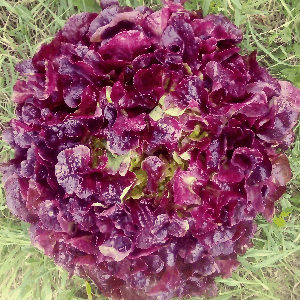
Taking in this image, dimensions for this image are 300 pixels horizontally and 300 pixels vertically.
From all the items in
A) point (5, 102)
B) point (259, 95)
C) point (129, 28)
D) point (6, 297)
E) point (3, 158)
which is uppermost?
point (129, 28)

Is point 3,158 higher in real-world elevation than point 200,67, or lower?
lower

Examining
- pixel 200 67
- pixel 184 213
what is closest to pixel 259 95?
pixel 200 67

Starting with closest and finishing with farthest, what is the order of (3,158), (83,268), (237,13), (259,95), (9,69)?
(259,95) → (83,268) → (237,13) → (9,69) → (3,158)

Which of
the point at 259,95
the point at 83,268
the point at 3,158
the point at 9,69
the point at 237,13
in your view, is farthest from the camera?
the point at 3,158

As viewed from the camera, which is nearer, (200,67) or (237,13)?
(200,67)

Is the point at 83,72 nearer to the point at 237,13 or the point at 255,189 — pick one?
the point at 255,189

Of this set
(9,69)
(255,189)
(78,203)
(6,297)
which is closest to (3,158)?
(9,69)
